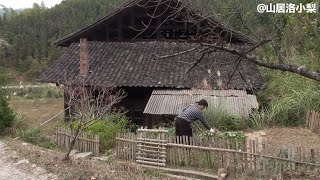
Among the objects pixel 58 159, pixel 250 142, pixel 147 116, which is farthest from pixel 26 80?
pixel 250 142

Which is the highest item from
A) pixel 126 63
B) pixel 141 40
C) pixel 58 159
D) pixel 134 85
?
pixel 141 40

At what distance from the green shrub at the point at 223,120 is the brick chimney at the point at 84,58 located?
600 centimetres

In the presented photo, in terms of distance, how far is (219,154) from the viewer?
8023mm

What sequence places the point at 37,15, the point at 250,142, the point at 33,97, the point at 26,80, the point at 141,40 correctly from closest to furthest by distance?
the point at 250,142 → the point at 141,40 → the point at 33,97 → the point at 26,80 → the point at 37,15

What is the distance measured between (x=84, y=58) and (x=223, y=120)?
6.93 meters

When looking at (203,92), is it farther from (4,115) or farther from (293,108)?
(4,115)

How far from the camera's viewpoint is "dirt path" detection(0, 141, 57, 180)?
28.0 feet

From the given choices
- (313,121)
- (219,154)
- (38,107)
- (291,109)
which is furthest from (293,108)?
(38,107)

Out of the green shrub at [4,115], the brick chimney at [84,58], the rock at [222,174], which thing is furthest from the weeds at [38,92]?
the rock at [222,174]

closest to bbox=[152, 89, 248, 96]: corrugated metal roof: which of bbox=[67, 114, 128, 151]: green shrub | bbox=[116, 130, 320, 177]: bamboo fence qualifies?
bbox=[67, 114, 128, 151]: green shrub

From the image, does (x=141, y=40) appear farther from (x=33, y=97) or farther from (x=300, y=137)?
(x=33, y=97)

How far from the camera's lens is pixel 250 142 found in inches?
300

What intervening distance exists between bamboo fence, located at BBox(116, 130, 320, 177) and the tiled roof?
16.1 ft

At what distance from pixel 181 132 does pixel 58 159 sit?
3.09m
